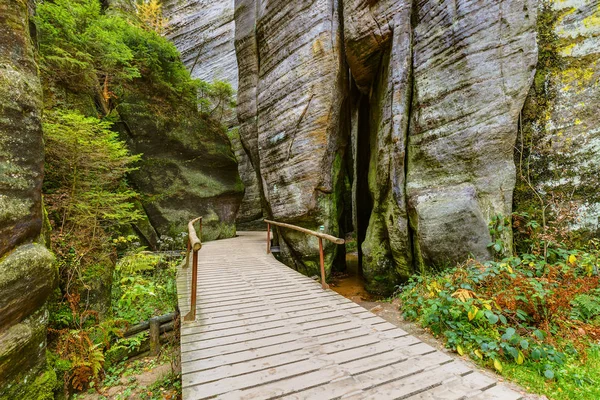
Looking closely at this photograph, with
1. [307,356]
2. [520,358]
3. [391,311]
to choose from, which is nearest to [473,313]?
[520,358]

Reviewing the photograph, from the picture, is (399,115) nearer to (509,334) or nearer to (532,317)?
(532,317)

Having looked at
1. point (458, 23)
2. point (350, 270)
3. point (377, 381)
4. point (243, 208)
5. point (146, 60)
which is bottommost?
point (350, 270)

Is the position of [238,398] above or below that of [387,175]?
below

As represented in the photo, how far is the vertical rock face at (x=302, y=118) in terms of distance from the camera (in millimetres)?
8703

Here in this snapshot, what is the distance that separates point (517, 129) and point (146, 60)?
13.7 meters

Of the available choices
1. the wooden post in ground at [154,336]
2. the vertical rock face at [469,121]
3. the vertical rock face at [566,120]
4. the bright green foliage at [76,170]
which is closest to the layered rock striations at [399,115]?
the vertical rock face at [469,121]

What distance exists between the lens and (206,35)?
2142 centimetres

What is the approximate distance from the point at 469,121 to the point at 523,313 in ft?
13.5

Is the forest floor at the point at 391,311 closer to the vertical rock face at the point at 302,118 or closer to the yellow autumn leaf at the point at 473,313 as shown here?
the yellow autumn leaf at the point at 473,313

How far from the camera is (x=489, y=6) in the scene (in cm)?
568

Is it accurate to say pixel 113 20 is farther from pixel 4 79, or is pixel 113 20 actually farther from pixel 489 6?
pixel 489 6

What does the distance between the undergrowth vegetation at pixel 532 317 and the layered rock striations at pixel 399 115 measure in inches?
48.4

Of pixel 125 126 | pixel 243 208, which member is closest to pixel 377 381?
pixel 125 126

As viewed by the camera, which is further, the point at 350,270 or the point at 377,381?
the point at 350,270
